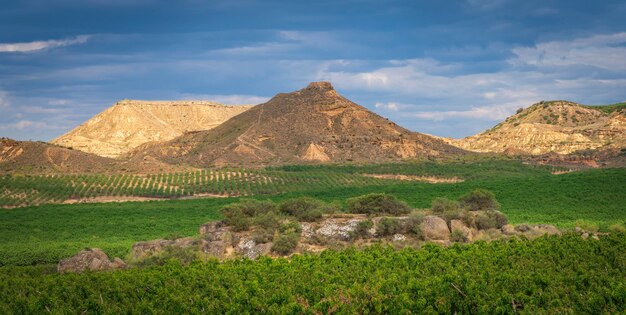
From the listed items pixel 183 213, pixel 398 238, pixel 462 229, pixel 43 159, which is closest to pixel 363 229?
pixel 398 238

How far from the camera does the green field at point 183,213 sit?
156 ft

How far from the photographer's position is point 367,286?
21.2m

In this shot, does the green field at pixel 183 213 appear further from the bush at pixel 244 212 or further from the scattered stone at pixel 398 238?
the scattered stone at pixel 398 238

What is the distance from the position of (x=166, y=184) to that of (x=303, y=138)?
140 feet

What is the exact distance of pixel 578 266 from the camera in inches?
928

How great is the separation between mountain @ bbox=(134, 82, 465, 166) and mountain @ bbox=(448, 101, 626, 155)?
15095mm

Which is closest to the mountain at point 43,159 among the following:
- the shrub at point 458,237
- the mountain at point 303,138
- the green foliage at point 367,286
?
the mountain at point 303,138

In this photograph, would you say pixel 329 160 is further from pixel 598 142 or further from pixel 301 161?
pixel 598 142

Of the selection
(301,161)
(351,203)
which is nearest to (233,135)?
(301,161)

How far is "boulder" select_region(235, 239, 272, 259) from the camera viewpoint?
119 ft

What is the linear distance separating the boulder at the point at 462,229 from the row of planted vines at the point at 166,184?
52.0 metres

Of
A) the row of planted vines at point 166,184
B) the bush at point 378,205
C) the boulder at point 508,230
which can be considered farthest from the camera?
the row of planted vines at point 166,184

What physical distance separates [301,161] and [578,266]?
101845 mm

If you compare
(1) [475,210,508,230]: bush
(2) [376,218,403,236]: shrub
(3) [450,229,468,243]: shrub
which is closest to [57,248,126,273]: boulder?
(2) [376,218,403,236]: shrub
